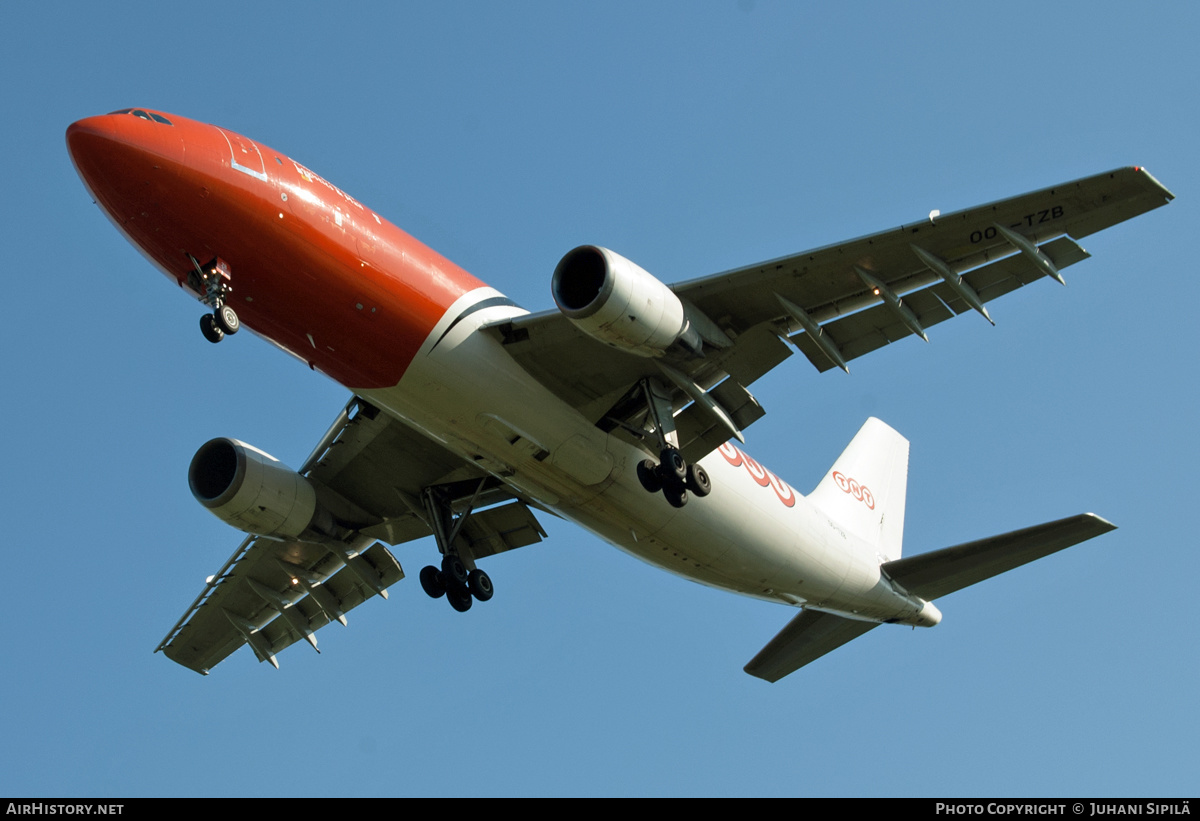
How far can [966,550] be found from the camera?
82.5 feet

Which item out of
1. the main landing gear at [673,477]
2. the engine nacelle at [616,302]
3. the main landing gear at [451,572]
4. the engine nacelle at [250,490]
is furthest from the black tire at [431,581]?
the engine nacelle at [616,302]

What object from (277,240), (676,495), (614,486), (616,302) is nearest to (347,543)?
(614,486)

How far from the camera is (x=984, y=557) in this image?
24.9 m

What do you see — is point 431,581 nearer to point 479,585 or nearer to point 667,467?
point 479,585

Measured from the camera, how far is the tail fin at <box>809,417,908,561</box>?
2769 cm

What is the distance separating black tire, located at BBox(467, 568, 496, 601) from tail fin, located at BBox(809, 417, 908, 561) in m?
7.21

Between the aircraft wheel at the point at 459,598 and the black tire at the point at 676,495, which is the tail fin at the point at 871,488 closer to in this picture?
the black tire at the point at 676,495

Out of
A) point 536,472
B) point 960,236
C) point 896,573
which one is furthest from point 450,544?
point 960,236

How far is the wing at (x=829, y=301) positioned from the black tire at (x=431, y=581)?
17.1 feet
